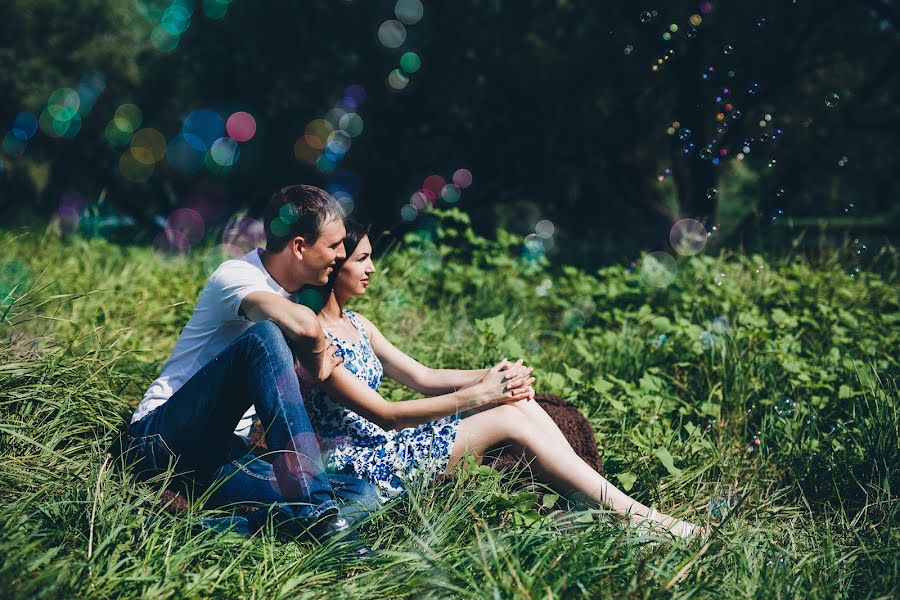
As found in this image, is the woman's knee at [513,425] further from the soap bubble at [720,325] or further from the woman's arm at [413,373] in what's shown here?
the soap bubble at [720,325]

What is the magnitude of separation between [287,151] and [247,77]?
4.27ft

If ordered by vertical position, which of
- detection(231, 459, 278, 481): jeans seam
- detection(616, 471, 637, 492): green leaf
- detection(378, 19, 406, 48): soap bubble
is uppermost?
detection(378, 19, 406, 48): soap bubble

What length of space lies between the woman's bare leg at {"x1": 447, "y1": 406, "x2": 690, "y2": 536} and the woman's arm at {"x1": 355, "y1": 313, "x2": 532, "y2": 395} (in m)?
0.33

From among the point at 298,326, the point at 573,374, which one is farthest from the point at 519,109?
the point at 298,326

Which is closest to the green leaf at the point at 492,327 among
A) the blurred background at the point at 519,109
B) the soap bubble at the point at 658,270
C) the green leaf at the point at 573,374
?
the green leaf at the point at 573,374

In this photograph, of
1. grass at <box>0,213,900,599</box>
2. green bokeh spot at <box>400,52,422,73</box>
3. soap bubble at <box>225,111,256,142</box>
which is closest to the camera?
grass at <box>0,213,900,599</box>

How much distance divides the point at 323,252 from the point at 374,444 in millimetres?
719

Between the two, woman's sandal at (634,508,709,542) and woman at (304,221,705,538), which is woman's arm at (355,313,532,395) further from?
woman's sandal at (634,508,709,542)

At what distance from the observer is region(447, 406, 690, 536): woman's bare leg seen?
2.26 meters

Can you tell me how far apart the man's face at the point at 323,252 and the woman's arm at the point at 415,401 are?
377mm

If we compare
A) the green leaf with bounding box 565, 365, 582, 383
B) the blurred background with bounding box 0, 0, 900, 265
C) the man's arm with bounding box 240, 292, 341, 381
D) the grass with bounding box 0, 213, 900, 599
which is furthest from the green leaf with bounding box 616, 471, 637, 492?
the blurred background with bounding box 0, 0, 900, 265

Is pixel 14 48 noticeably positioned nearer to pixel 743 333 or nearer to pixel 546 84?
pixel 546 84

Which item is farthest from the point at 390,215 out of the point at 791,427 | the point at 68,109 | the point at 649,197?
the point at 68,109

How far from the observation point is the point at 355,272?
248 centimetres
